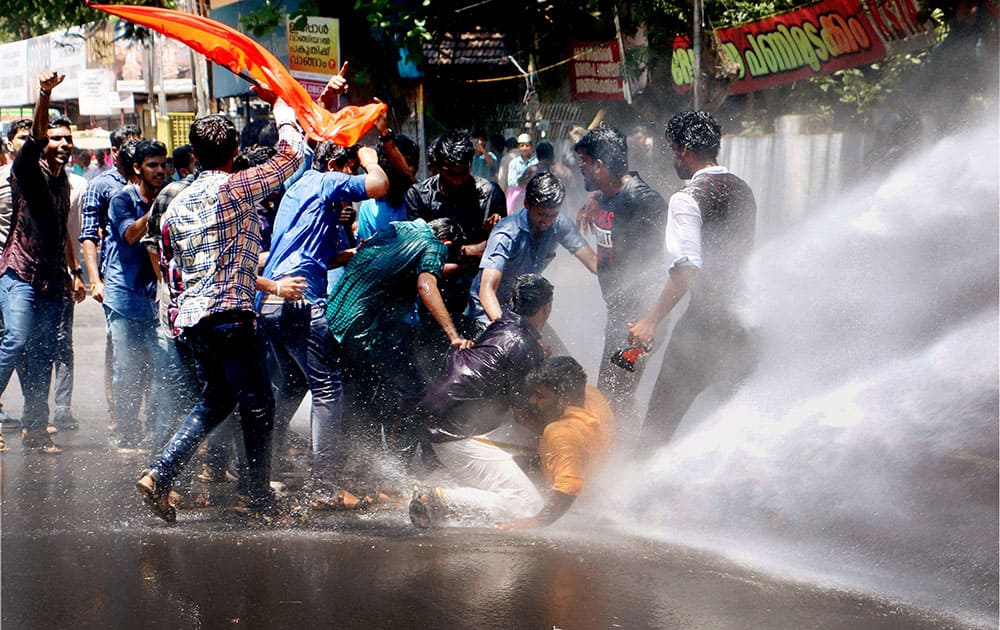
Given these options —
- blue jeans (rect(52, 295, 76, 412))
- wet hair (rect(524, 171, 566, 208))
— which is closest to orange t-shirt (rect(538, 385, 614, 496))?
wet hair (rect(524, 171, 566, 208))

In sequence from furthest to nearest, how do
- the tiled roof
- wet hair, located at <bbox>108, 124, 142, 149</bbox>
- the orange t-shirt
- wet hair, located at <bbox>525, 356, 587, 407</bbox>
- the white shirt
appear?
the tiled roof < wet hair, located at <bbox>108, 124, 142, 149</bbox> < the white shirt < wet hair, located at <bbox>525, 356, 587, 407</bbox> < the orange t-shirt

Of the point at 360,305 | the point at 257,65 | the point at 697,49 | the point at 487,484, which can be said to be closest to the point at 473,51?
the point at 697,49

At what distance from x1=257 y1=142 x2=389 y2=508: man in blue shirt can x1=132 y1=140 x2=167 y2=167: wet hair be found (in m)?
1.36

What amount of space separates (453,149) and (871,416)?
2565mm

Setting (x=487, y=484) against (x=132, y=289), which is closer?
(x=487, y=484)

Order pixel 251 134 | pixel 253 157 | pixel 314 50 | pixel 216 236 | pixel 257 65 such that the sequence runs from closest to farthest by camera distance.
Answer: pixel 216 236 → pixel 257 65 → pixel 253 157 → pixel 251 134 → pixel 314 50

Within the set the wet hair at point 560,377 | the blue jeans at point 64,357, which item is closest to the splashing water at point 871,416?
the wet hair at point 560,377

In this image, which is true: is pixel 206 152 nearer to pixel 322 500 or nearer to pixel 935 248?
pixel 322 500

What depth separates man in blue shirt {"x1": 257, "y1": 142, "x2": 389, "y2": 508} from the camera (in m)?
5.51

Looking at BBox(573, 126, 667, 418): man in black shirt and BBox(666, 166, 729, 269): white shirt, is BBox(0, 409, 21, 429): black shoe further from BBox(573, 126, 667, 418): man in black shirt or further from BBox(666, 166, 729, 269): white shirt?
BBox(666, 166, 729, 269): white shirt

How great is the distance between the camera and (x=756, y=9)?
15.9 m

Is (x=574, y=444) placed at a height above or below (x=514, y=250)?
below

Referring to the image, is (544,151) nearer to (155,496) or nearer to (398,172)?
(398,172)

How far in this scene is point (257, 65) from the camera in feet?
17.9
